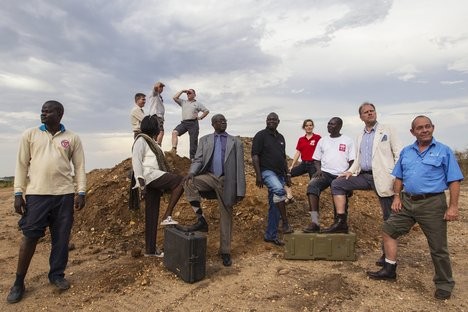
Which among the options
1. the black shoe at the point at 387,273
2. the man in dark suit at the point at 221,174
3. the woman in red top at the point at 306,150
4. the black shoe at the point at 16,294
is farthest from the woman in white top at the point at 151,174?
the woman in red top at the point at 306,150

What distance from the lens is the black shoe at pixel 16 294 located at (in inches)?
157

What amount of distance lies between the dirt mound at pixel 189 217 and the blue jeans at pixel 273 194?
246 mm

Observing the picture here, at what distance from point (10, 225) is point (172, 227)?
15.9 ft

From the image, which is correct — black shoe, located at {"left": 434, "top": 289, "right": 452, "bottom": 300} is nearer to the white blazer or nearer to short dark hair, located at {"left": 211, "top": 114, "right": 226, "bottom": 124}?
the white blazer

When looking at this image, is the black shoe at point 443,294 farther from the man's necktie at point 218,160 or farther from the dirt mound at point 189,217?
the man's necktie at point 218,160

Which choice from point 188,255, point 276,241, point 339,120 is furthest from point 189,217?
point 339,120

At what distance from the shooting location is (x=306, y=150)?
6.98 meters

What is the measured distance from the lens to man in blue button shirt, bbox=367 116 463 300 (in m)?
3.84

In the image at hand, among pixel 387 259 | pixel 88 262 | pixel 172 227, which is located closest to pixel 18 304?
pixel 88 262

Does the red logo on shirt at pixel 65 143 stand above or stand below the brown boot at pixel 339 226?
above

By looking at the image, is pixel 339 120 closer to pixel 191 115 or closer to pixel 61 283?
pixel 191 115

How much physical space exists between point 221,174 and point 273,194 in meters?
1.01

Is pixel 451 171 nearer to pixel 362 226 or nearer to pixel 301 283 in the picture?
pixel 301 283

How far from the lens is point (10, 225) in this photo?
7.75 metres
